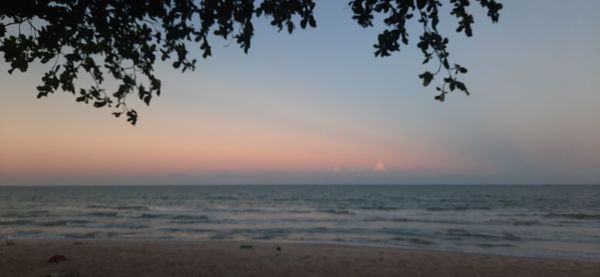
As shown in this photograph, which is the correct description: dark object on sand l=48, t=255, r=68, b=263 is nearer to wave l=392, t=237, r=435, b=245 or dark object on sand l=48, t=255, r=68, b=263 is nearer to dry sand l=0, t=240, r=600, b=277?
dry sand l=0, t=240, r=600, b=277

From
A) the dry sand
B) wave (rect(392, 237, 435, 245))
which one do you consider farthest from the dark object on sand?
wave (rect(392, 237, 435, 245))

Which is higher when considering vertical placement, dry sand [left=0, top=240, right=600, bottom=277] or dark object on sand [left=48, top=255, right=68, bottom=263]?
dark object on sand [left=48, top=255, right=68, bottom=263]

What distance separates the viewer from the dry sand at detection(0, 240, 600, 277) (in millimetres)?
10227

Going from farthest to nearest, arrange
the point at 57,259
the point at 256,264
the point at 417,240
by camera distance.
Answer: the point at 417,240 < the point at 256,264 < the point at 57,259

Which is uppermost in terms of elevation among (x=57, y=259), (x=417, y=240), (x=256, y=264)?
(x=57, y=259)

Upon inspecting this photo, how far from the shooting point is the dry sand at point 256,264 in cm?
1023

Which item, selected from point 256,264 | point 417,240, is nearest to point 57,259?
point 256,264

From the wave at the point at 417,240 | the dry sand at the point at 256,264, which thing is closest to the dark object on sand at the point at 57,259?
the dry sand at the point at 256,264

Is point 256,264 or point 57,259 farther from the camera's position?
point 256,264

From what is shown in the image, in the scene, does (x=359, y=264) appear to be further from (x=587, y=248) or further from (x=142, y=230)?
(x=142, y=230)

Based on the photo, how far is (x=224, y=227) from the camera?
2677cm

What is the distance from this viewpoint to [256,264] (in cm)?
1154

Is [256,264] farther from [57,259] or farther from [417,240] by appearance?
[417,240]

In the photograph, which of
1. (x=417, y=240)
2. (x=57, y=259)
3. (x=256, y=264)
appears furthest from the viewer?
(x=417, y=240)
